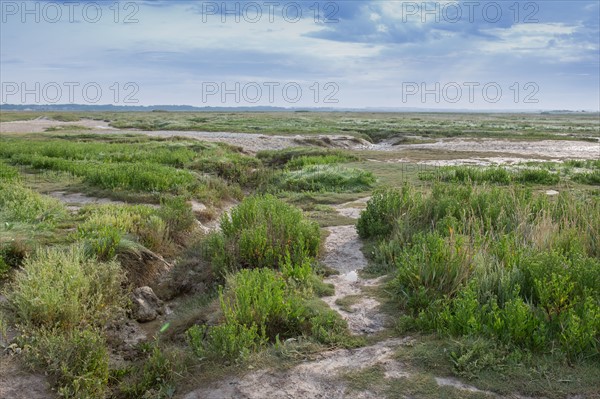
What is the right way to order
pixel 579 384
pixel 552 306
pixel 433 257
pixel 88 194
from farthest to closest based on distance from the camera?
pixel 88 194 < pixel 433 257 < pixel 552 306 < pixel 579 384

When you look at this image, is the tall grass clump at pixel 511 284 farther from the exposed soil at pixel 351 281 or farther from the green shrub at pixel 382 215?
the green shrub at pixel 382 215

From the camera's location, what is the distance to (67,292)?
21.7 feet

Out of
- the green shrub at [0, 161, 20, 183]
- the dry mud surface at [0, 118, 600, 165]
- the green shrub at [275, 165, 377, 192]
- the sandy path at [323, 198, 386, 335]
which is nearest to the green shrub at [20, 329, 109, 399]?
the sandy path at [323, 198, 386, 335]

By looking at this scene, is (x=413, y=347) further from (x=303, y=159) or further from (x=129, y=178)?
(x=303, y=159)

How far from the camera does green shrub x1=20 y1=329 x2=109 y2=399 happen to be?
5.55 meters

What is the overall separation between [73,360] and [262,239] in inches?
139

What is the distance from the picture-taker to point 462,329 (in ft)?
Answer: 19.6

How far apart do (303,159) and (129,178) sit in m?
8.86

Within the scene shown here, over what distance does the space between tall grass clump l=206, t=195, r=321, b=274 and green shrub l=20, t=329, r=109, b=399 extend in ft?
7.93

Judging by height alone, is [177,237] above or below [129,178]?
below

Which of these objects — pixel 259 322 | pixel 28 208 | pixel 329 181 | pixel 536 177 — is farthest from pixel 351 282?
pixel 536 177

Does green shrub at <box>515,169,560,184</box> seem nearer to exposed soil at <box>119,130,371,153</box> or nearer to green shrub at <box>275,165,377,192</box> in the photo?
green shrub at <box>275,165,377,192</box>

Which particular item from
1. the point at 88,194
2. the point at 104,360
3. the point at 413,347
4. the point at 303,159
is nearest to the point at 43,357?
the point at 104,360

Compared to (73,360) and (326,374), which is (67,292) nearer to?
(73,360)
